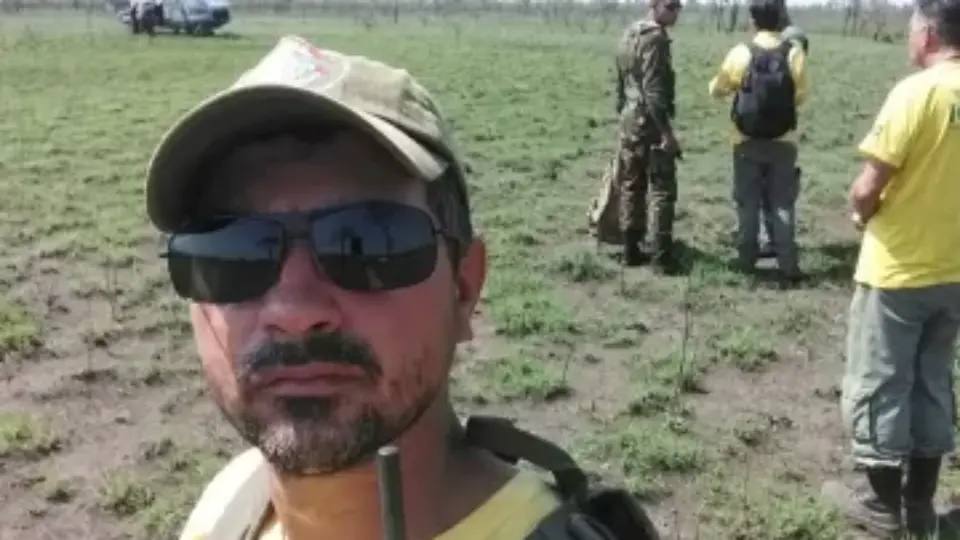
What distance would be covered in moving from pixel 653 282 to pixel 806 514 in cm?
338

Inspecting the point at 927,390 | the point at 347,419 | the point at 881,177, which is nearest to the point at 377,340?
the point at 347,419

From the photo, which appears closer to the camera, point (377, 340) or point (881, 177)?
point (377, 340)

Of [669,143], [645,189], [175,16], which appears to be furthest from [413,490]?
[175,16]

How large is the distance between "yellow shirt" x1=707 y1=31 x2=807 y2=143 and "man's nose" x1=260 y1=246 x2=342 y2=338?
21.3ft

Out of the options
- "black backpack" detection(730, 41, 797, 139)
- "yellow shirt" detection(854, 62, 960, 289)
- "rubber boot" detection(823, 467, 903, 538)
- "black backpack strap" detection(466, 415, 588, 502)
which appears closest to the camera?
"black backpack strap" detection(466, 415, 588, 502)

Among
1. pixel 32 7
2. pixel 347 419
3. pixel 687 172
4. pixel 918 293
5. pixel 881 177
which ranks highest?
pixel 347 419

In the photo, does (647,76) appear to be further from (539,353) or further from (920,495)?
(920,495)

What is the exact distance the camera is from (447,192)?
1.35 m

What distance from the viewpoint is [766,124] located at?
24.5 ft

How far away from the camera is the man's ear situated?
4.58 ft

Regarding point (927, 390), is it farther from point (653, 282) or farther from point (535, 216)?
point (535, 216)

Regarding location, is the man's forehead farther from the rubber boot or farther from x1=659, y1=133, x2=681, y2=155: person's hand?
x1=659, y1=133, x2=681, y2=155: person's hand

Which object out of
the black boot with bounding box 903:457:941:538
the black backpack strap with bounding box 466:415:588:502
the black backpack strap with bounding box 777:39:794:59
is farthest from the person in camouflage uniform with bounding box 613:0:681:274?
the black backpack strap with bounding box 466:415:588:502

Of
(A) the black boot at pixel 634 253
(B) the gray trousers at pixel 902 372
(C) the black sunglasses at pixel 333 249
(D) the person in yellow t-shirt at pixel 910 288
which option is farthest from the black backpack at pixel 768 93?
(C) the black sunglasses at pixel 333 249
